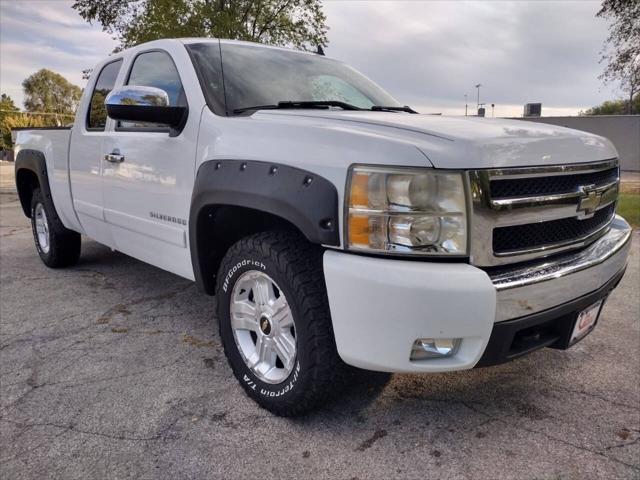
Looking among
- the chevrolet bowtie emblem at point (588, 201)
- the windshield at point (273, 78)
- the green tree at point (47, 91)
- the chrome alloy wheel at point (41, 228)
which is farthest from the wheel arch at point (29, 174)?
the green tree at point (47, 91)

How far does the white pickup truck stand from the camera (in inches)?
74.7

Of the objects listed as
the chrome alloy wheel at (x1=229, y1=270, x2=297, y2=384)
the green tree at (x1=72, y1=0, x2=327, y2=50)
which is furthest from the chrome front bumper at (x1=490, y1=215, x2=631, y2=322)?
the green tree at (x1=72, y1=0, x2=327, y2=50)

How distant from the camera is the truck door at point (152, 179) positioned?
2.86 metres

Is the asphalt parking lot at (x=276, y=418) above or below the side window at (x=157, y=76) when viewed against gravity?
below

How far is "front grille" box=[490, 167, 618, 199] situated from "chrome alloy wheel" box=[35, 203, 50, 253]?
4487mm

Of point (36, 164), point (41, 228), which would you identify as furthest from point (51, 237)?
point (36, 164)

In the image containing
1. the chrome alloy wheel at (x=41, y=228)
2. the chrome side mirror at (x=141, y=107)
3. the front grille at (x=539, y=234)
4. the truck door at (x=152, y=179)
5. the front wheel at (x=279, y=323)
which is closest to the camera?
the front grille at (x=539, y=234)

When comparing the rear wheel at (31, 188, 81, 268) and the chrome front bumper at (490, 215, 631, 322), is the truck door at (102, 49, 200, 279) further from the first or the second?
the chrome front bumper at (490, 215, 631, 322)

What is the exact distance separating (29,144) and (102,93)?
4.67ft

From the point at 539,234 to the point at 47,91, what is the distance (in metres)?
98.1

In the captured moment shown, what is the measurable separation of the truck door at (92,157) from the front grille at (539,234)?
112 inches

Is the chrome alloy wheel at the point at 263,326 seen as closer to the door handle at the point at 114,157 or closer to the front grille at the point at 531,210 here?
the front grille at the point at 531,210

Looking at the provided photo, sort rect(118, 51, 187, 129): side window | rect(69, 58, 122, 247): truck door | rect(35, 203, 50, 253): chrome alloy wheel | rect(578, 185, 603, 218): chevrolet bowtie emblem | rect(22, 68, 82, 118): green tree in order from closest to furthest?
rect(578, 185, 603, 218): chevrolet bowtie emblem < rect(118, 51, 187, 129): side window < rect(69, 58, 122, 247): truck door < rect(35, 203, 50, 253): chrome alloy wheel < rect(22, 68, 82, 118): green tree

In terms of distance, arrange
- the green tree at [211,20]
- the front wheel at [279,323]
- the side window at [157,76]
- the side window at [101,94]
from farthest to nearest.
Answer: the green tree at [211,20] < the side window at [101,94] < the side window at [157,76] < the front wheel at [279,323]
